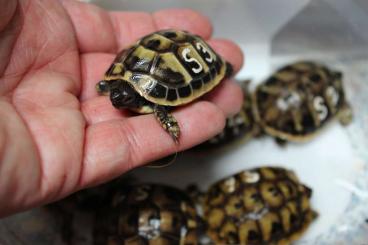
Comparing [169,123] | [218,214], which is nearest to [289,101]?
A: [218,214]

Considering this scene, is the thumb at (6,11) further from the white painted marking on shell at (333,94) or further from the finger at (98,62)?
the white painted marking on shell at (333,94)

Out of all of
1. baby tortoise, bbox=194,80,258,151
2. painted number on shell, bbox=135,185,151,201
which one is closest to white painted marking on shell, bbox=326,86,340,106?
baby tortoise, bbox=194,80,258,151

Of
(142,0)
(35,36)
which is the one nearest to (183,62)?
(35,36)

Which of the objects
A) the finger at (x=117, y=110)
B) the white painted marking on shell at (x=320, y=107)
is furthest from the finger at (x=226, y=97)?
the white painted marking on shell at (x=320, y=107)

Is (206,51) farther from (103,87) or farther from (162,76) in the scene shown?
(103,87)

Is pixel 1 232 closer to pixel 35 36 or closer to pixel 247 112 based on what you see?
pixel 35 36

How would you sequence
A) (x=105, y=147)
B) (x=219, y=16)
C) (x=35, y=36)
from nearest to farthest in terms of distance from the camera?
(x=105, y=147), (x=35, y=36), (x=219, y=16)

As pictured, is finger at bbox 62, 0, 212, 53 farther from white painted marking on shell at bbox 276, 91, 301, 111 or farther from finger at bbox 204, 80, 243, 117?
white painted marking on shell at bbox 276, 91, 301, 111
